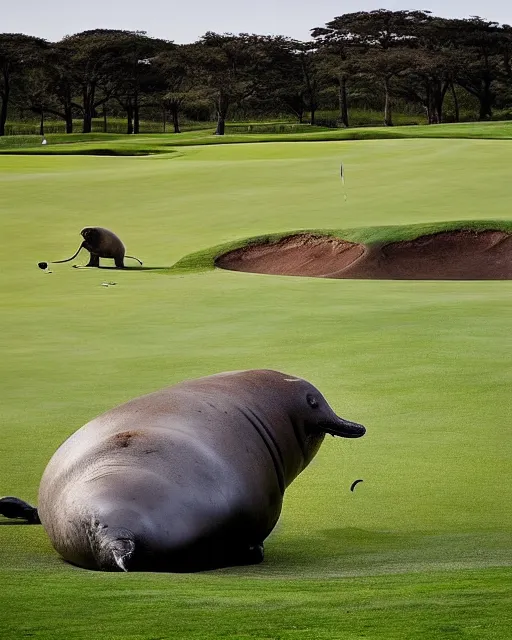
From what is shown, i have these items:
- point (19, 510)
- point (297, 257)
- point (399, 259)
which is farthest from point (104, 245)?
point (19, 510)

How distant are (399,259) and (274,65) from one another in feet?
255

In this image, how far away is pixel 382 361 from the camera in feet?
35.9

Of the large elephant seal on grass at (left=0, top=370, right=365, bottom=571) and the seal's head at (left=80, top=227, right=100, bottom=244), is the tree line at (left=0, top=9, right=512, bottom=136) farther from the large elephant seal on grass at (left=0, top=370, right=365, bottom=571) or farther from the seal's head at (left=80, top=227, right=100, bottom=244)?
the large elephant seal on grass at (left=0, top=370, right=365, bottom=571)

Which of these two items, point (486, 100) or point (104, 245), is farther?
point (486, 100)

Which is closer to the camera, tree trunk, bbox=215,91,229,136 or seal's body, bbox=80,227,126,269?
seal's body, bbox=80,227,126,269

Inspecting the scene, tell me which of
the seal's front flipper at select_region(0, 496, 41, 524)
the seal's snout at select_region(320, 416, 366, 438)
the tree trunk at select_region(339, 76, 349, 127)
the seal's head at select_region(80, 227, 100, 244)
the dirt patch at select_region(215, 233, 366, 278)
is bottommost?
the dirt patch at select_region(215, 233, 366, 278)

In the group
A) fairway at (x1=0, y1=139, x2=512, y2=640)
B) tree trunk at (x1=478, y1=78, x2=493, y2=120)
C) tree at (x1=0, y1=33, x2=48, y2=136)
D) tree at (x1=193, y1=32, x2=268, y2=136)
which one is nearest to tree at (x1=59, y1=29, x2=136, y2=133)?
tree at (x1=0, y1=33, x2=48, y2=136)

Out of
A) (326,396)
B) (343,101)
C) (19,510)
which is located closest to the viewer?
(19,510)

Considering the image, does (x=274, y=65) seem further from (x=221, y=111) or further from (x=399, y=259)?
(x=399, y=259)

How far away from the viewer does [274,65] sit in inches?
3880

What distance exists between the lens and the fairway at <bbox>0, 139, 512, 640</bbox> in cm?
359

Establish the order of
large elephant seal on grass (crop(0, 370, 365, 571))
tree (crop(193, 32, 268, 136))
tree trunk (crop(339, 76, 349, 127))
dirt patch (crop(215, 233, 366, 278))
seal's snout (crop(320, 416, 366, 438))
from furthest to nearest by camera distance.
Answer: tree trunk (crop(339, 76, 349, 127))
tree (crop(193, 32, 268, 136))
dirt patch (crop(215, 233, 366, 278))
seal's snout (crop(320, 416, 366, 438))
large elephant seal on grass (crop(0, 370, 365, 571))

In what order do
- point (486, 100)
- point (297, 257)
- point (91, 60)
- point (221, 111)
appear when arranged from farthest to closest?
point (486, 100), point (91, 60), point (221, 111), point (297, 257)

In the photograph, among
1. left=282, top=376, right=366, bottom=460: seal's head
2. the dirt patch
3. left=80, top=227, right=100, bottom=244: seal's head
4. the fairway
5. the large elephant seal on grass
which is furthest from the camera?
the dirt patch
